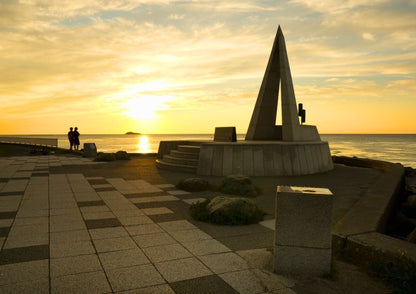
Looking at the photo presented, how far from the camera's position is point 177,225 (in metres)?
6.80

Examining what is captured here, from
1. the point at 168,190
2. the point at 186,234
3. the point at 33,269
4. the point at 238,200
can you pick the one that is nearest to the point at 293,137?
the point at 168,190

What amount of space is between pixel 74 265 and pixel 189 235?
2173mm

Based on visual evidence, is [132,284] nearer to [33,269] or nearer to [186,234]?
[33,269]

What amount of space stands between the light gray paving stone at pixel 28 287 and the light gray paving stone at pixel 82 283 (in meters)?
0.10

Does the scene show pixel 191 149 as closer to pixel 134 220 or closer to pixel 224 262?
pixel 134 220

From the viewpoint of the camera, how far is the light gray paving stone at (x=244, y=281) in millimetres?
3986

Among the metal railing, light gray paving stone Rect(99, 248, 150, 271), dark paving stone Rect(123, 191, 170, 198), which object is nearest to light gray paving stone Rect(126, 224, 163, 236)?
light gray paving stone Rect(99, 248, 150, 271)

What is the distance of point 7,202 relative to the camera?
29.3 ft

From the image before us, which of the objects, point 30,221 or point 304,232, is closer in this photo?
point 304,232

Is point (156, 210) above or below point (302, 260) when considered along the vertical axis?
below

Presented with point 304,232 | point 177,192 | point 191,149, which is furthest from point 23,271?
point 191,149

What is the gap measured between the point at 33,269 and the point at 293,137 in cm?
1494

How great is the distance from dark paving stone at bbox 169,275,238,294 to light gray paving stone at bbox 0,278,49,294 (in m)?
1.61

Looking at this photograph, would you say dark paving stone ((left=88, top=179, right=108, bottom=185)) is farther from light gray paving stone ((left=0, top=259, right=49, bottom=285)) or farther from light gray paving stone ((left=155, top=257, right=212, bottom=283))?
light gray paving stone ((left=155, top=257, right=212, bottom=283))
